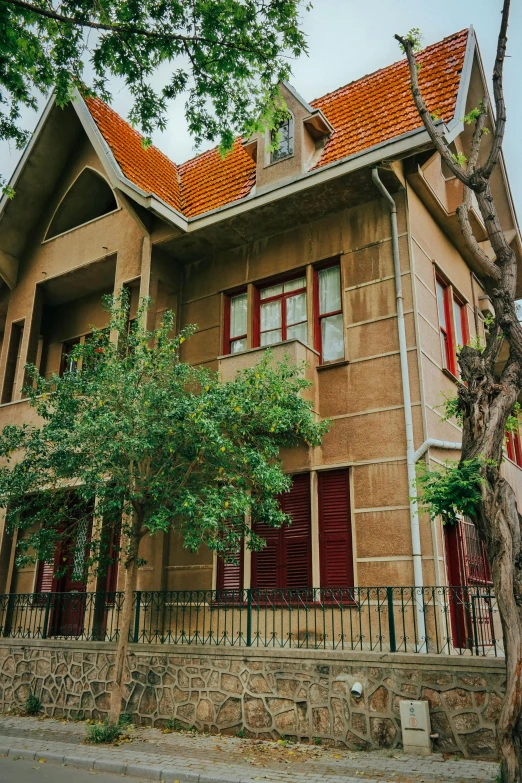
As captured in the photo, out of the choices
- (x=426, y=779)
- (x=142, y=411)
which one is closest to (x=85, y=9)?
(x=142, y=411)

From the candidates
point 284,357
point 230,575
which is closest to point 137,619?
point 230,575

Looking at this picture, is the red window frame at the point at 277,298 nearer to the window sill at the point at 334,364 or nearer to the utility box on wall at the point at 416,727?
the window sill at the point at 334,364

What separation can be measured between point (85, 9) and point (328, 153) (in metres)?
5.80

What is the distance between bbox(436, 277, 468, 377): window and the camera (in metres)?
13.5

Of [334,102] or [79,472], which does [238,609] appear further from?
[334,102]

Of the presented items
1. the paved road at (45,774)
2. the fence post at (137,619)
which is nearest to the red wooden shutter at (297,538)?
the fence post at (137,619)

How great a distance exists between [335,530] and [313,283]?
4811 mm

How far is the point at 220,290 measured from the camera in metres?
14.5

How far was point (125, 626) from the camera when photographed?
10141 mm

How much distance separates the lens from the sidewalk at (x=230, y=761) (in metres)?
7.53

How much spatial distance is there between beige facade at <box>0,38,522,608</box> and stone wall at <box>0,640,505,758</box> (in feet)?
6.01

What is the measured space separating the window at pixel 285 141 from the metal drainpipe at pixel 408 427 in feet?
8.29

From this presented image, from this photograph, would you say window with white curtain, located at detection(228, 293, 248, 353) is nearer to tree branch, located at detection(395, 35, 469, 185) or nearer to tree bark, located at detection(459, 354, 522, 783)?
tree branch, located at detection(395, 35, 469, 185)

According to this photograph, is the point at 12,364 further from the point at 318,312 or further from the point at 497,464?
the point at 497,464
